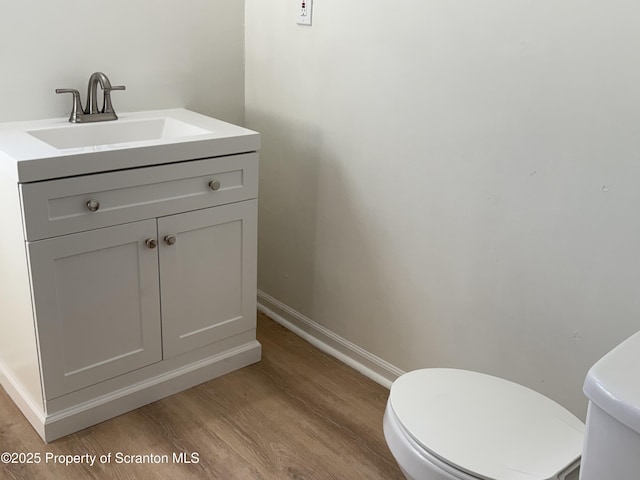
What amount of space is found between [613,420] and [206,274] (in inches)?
57.6

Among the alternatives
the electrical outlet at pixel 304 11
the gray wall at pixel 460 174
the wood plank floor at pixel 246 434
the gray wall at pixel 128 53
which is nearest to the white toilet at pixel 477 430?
the gray wall at pixel 460 174

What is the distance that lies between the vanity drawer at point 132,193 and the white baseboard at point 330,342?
629 millimetres

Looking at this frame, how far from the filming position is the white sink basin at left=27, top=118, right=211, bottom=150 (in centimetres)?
205

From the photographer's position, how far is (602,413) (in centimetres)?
91

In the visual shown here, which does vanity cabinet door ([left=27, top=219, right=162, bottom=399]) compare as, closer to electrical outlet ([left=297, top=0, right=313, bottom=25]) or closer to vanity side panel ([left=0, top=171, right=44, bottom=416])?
vanity side panel ([left=0, top=171, right=44, bottom=416])

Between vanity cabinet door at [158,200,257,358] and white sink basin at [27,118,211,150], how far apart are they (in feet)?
0.96

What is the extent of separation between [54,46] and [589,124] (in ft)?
5.20

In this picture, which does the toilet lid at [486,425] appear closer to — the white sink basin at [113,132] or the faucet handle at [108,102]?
the white sink basin at [113,132]

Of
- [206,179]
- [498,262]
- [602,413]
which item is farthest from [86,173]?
[602,413]

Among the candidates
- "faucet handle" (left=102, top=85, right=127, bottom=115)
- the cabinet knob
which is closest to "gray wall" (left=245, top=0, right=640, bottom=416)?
"faucet handle" (left=102, top=85, right=127, bottom=115)

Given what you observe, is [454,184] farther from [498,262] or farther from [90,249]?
[90,249]

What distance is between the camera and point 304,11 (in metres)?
2.21

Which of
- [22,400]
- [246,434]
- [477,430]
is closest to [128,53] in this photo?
[22,400]

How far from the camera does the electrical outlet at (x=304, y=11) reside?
2.19 meters
